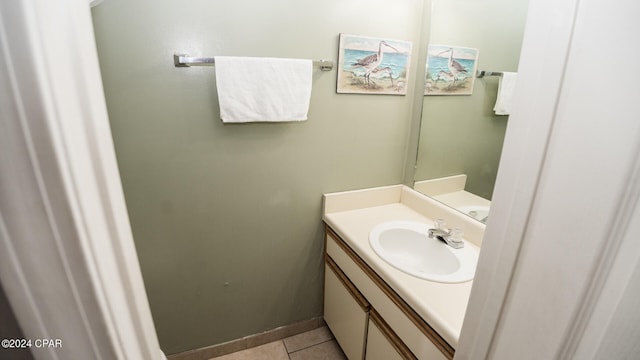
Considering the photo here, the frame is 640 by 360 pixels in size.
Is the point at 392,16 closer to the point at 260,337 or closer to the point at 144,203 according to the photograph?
the point at 144,203

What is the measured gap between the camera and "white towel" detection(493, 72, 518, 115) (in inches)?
43.9

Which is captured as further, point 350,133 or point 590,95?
point 350,133

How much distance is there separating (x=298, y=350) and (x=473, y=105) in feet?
5.47

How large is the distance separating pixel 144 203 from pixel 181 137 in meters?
0.35

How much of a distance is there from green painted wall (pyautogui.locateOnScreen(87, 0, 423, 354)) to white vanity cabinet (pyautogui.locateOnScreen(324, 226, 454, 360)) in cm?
19

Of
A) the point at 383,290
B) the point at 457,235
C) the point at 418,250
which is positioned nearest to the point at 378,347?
the point at 383,290

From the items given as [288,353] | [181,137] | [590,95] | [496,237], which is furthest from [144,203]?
[590,95]

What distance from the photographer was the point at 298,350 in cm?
168

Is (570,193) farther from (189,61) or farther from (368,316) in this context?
(189,61)

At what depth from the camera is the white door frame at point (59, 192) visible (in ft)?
0.91

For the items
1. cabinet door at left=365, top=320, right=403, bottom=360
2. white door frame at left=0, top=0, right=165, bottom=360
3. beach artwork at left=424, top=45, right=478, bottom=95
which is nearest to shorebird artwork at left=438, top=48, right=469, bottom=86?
beach artwork at left=424, top=45, right=478, bottom=95

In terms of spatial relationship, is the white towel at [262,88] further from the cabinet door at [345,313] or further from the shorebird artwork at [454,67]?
the cabinet door at [345,313]

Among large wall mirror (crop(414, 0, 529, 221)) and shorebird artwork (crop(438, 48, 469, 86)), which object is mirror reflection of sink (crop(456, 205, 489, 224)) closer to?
large wall mirror (crop(414, 0, 529, 221))

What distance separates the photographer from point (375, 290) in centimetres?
115
